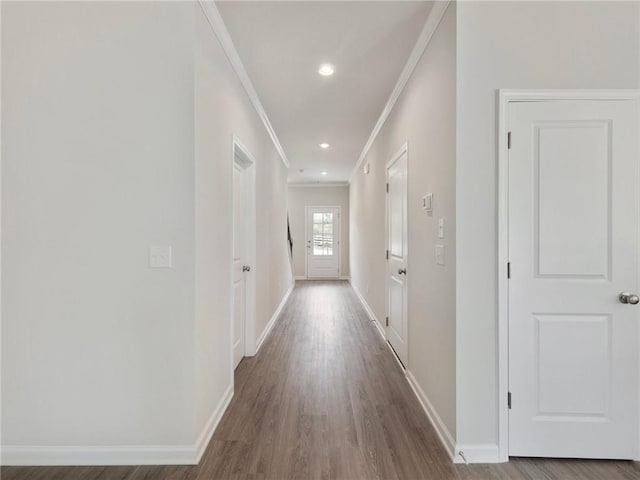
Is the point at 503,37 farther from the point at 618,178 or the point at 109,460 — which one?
the point at 109,460

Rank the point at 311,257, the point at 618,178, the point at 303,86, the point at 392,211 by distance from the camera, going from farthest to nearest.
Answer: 1. the point at 311,257
2. the point at 392,211
3. the point at 303,86
4. the point at 618,178

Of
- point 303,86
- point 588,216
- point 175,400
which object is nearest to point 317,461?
point 175,400

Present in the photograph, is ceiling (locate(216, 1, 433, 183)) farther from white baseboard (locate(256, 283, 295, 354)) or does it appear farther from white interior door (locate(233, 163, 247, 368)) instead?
white baseboard (locate(256, 283, 295, 354))

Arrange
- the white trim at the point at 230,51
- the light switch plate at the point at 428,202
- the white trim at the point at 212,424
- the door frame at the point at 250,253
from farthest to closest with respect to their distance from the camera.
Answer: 1. the door frame at the point at 250,253
2. the light switch plate at the point at 428,202
3. the white trim at the point at 230,51
4. the white trim at the point at 212,424

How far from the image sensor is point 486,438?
1.76 meters

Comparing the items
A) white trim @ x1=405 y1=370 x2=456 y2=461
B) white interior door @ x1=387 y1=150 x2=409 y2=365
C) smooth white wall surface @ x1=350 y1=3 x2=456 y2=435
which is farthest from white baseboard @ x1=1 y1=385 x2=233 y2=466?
white interior door @ x1=387 y1=150 x2=409 y2=365

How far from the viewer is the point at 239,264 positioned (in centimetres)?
306

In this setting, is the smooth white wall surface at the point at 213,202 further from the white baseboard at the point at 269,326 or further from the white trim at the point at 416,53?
the white trim at the point at 416,53

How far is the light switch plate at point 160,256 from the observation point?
1.75 meters

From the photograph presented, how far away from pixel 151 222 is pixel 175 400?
100cm

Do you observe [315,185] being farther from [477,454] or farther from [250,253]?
[477,454]

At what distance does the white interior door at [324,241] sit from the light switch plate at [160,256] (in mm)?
7118

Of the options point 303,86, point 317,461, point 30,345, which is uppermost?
point 303,86

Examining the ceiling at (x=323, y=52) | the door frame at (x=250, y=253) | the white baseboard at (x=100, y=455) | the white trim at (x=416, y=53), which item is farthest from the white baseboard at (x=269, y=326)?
the white trim at (x=416, y=53)
